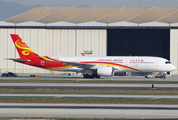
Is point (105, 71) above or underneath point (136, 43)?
underneath

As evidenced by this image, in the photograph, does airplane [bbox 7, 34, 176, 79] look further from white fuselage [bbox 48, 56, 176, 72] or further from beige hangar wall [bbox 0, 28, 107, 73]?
beige hangar wall [bbox 0, 28, 107, 73]

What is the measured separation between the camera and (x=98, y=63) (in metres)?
54.1

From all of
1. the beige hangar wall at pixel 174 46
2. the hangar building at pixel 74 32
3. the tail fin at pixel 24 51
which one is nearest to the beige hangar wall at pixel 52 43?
the hangar building at pixel 74 32

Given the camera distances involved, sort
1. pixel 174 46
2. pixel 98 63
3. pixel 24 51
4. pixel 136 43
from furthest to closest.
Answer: pixel 136 43 < pixel 174 46 < pixel 24 51 < pixel 98 63

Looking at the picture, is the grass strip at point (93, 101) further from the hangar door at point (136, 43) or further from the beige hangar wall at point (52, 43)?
the hangar door at point (136, 43)

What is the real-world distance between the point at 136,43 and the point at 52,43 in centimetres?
3033

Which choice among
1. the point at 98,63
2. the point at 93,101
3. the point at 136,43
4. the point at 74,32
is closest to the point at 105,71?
the point at 98,63

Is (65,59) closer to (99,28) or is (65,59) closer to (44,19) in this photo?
(99,28)

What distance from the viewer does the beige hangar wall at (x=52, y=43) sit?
8106 centimetres

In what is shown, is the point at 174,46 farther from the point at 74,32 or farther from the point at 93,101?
the point at 93,101

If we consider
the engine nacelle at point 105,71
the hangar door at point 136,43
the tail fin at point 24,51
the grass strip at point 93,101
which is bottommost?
the grass strip at point 93,101

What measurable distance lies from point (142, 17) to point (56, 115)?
228 feet

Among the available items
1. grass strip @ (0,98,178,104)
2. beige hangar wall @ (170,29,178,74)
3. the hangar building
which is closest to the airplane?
beige hangar wall @ (170,29,178,74)

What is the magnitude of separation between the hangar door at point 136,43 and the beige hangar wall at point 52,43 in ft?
42.4
